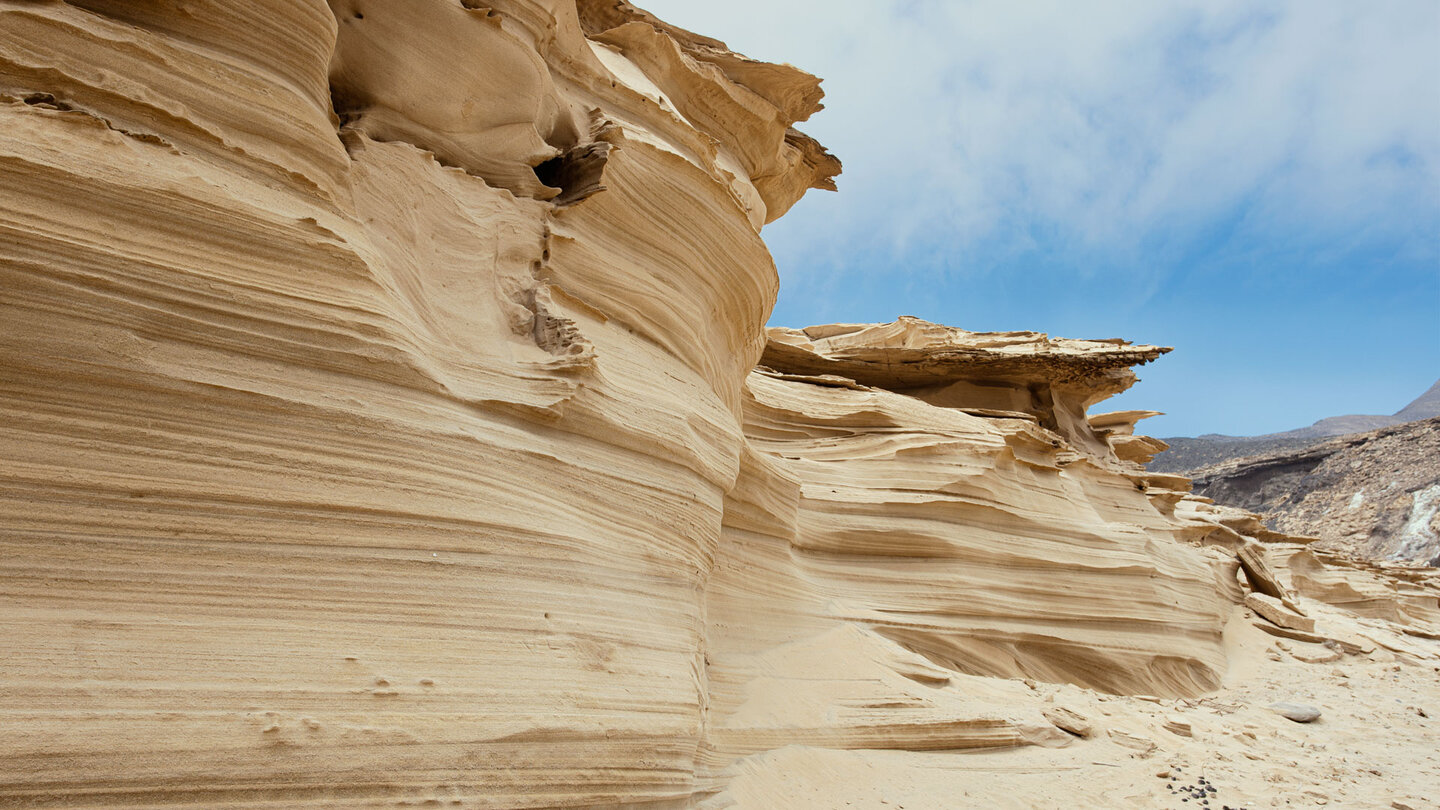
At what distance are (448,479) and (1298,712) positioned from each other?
739 centimetres

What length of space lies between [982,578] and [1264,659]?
4.43 m

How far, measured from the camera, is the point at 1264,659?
9195 millimetres

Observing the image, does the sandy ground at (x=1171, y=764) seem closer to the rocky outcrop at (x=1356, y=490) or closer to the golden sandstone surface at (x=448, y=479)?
the golden sandstone surface at (x=448, y=479)

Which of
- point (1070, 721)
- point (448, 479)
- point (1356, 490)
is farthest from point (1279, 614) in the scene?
point (1356, 490)

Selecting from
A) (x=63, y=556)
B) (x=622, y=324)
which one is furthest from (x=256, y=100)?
(x=622, y=324)

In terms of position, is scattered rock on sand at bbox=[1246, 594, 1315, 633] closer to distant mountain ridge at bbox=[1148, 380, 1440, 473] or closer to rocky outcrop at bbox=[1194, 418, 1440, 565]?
rocky outcrop at bbox=[1194, 418, 1440, 565]

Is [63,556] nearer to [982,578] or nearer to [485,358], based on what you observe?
[485,358]

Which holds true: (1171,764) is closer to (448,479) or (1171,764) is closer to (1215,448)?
(448,479)

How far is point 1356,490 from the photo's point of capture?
25016mm

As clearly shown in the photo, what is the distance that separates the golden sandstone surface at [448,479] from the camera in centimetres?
222

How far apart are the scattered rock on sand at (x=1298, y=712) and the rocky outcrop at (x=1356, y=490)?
16153 millimetres

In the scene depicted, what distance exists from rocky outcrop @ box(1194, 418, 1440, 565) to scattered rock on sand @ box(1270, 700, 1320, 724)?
16153 millimetres

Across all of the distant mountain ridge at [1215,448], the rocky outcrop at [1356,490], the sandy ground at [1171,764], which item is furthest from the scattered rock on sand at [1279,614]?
the distant mountain ridge at [1215,448]

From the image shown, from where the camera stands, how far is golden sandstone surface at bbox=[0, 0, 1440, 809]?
2.22 meters
